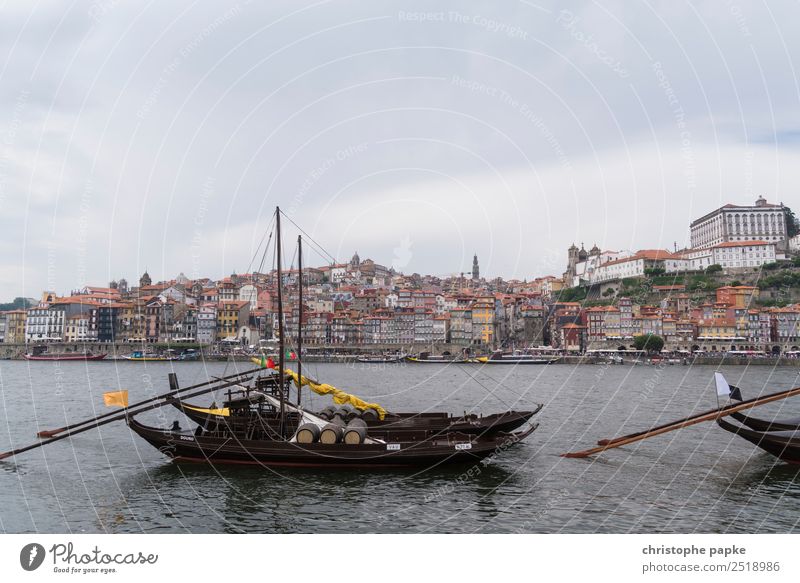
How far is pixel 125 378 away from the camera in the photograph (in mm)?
45281

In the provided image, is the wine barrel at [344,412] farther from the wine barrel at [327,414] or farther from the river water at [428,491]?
the river water at [428,491]

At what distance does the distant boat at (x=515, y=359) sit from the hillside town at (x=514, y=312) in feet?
20.9

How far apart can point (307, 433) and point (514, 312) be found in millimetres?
76900

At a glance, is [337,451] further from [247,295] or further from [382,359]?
[247,295]

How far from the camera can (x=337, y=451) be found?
14320 millimetres

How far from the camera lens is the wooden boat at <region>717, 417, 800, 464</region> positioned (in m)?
14.4

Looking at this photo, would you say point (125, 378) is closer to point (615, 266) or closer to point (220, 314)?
point (220, 314)

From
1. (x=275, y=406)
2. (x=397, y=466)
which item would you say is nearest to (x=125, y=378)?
(x=275, y=406)

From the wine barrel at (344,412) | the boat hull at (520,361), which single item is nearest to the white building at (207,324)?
the boat hull at (520,361)

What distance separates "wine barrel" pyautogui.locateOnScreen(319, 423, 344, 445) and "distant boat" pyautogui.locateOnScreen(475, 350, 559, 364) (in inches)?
2135

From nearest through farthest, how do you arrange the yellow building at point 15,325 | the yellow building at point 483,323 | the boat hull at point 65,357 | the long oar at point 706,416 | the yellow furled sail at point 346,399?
1. the long oar at point 706,416
2. the yellow furled sail at point 346,399
3. the boat hull at point 65,357
4. the yellow building at point 483,323
5. the yellow building at point 15,325

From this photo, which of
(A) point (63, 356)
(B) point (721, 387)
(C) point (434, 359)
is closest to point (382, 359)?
(C) point (434, 359)

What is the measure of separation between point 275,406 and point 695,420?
9.75 meters

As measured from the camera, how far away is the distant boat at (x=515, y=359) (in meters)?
69.8
